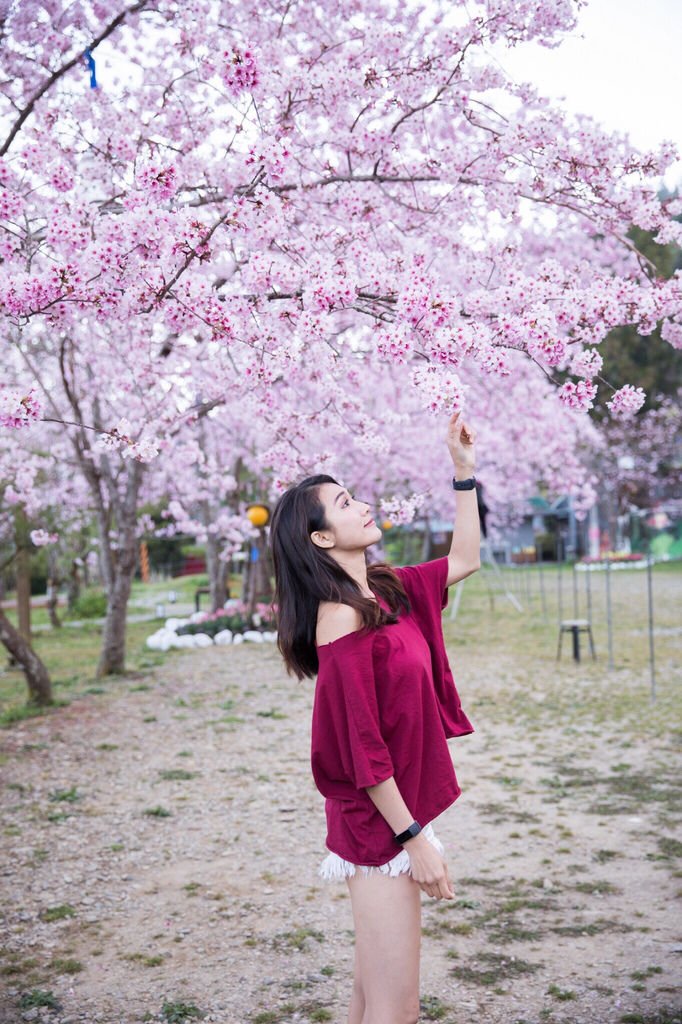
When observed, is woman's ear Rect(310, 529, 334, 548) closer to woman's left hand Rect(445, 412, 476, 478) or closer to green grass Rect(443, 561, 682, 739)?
woman's left hand Rect(445, 412, 476, 478)

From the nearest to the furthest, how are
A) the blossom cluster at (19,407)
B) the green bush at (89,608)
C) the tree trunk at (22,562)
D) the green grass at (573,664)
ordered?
the blossom cluster at (19,407)
the green grass at (573,664)
the tree trunk at (22,562)
the green bush at (89,608)

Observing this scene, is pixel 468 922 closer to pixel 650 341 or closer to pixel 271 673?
pixel 271 673

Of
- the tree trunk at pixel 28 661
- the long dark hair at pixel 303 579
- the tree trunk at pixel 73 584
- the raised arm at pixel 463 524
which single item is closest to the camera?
the long dark hair at pixel 303 579

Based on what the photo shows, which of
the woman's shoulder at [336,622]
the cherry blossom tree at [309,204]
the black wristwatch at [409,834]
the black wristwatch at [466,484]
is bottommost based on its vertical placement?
the black wristwatch at [409,834]

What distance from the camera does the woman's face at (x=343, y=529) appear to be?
2.28m

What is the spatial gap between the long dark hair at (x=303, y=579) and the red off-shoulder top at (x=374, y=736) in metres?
0.11

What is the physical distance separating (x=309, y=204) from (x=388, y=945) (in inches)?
141

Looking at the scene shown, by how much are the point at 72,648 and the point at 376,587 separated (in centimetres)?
1352

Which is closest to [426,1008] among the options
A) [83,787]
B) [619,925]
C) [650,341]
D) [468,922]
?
[468,922]

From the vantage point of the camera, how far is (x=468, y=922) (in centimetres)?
395

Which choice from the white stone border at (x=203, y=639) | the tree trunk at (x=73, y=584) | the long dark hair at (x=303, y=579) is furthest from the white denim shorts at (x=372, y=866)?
the tree trunk at (x=73, y=584)

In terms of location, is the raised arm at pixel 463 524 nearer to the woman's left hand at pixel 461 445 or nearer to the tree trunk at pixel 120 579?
the woman's left hand at pixel 461 445

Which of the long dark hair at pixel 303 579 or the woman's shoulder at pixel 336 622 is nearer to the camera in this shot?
the woman's shoulder at pixel 336 622

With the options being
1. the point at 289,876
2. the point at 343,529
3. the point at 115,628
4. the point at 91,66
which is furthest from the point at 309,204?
the point at 115,628
